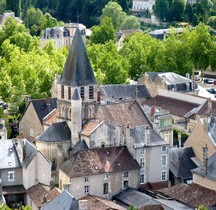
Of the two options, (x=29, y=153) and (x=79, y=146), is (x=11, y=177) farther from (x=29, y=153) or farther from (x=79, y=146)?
(x=79, y=146)

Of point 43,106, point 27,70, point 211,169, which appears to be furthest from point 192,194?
point 27,70

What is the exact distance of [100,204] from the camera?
6347 centimetres

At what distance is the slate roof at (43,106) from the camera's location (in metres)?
84.1

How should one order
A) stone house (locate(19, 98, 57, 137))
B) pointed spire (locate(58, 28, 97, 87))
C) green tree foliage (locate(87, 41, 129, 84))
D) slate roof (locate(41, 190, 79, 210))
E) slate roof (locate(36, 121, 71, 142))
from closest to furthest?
1. slate roof (locate(41, 190, 79, 210))
2. slate roof (locate(36, 121, 71, 142))
3. pointed spire (locate(58, 28, 97, 87))
4. stone house (locate(19, 98, 57, 137))
5. green tree foliage (locate(87, 41, 129, 84))

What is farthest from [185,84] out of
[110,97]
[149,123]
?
[149,123]

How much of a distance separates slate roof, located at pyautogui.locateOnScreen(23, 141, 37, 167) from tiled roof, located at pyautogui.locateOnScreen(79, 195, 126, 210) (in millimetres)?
6424

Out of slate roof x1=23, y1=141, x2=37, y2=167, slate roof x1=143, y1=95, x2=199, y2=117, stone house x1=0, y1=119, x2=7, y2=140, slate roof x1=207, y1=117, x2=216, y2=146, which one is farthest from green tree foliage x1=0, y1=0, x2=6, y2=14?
slate roof x1=23, y1=141, x2=37, y2=167

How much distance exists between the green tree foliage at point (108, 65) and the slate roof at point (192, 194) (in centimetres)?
3845

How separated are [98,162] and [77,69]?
9.55 metres

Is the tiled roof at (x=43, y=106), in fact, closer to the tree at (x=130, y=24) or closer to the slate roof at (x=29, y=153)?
the slate roof at (x=29, y=153)

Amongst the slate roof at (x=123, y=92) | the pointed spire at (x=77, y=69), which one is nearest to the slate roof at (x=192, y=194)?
the pointed spire at (x=77, y=69)

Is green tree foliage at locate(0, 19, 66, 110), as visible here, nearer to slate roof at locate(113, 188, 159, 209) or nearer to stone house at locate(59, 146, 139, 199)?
stone house at locate(59, 146, 139, 199)

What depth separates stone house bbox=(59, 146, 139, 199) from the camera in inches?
2643

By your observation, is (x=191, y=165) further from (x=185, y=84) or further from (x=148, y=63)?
(x=148, y=63)
